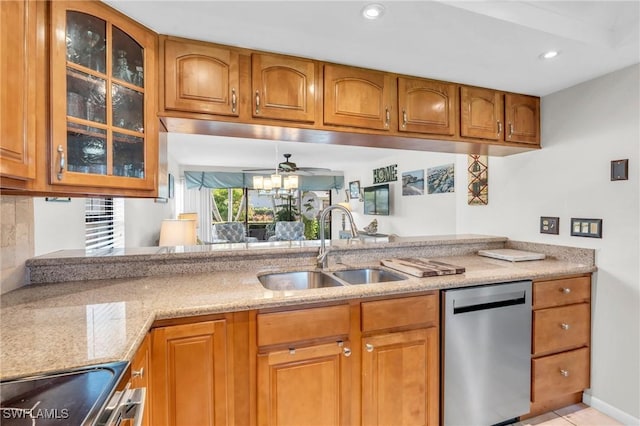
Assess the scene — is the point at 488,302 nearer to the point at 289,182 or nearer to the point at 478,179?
the point at 478,179

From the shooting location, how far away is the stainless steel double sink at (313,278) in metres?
1.85

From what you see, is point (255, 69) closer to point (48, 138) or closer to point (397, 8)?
point (397, 8)

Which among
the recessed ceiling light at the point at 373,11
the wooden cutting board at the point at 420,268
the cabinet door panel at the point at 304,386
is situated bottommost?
the cabinet door panel at the point at 304,386

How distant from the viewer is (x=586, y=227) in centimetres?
210

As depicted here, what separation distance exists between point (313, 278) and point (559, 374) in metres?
1.70

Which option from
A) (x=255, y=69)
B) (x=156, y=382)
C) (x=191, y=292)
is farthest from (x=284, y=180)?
(x=156, y=382)

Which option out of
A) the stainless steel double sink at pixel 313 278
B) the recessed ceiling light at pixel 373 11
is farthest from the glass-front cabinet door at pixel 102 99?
the recessed ceiling light at pixel 373 11

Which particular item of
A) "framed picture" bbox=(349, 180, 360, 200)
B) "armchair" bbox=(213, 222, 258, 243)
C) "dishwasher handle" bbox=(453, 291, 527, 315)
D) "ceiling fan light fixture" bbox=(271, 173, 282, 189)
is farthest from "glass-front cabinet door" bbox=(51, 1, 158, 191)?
"framed picture" bbox=(349, 180, 360, 200)

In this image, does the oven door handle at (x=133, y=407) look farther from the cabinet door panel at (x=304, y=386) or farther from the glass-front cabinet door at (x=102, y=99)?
the glass-front cabinet door at (x=102, y=99)

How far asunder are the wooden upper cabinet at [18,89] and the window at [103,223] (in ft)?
4.37

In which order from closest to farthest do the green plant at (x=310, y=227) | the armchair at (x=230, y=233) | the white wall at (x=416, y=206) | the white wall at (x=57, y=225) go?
the white wall at (x=57, y=225) → the white wall at (x=416, y=206) → the armchair at (x=230, y=233) → the green plant at (x=310, y=227)

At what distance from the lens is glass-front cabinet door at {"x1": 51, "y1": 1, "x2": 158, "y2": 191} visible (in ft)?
3.91

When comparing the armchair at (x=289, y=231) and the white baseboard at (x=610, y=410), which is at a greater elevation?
the armchair at (x=289, y=231)

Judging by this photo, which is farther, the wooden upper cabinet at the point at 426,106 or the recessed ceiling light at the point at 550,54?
the wooden upper cabinet at the point at 426,106
